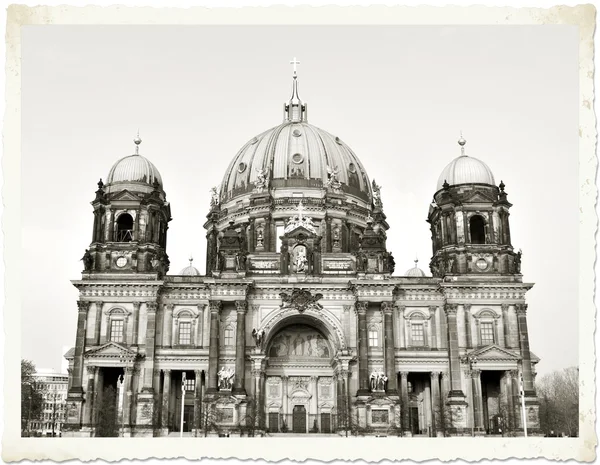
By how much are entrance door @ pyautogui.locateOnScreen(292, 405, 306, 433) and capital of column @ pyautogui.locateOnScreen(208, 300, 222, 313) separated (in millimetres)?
9851

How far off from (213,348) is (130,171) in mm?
15940

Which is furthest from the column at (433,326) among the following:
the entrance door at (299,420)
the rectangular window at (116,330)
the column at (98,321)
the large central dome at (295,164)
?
the column at (98,321)

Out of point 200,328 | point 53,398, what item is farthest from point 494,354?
point 53,398

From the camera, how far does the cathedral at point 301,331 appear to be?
53.5 metres

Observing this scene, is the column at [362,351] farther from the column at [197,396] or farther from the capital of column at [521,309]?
the column at [197,396]

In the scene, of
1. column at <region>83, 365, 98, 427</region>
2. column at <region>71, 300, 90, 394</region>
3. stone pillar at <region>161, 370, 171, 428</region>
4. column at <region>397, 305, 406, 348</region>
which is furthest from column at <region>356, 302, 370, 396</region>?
column at <region>71, 300, 90, 394</region>

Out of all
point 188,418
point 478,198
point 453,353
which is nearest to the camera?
point 453,353

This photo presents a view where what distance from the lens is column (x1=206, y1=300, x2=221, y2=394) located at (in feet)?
175

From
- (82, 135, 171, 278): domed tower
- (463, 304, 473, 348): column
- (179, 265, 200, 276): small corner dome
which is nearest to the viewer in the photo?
(463, 304, 473, 348): column

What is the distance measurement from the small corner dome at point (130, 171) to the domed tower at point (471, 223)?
23571 mm

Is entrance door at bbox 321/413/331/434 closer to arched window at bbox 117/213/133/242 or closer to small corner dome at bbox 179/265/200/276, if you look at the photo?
arched window at bbox 117/213/133/242

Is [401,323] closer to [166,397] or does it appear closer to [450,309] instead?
[450,309]

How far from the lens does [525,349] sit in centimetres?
5528
